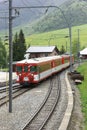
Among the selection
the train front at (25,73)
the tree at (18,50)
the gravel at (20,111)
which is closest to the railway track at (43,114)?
the gravel at (20,111)

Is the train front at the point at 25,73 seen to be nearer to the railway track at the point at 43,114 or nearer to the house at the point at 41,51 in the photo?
the railway track at the point at 43,114

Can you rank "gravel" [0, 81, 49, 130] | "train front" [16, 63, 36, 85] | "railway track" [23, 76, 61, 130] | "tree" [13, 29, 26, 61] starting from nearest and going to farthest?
"railway track" [23, 76, 61, 130], "gravel" [0, 81, 49, 130], "train front" [16, 63, 36, 85], "tree" [13, 29, 26, 61]

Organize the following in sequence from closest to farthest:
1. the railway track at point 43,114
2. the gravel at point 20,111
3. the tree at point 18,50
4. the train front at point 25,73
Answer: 1. the railway track at point 43,114
2. the gravel at point 20,111
3. the train front at point 25,73
4. the tree at point 18,50

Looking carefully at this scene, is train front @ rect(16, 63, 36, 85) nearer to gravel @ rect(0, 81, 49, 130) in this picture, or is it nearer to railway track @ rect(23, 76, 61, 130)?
gravel @ rect(0, 81, 49, 130)

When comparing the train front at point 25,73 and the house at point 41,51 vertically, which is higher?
the train front at point 25,73

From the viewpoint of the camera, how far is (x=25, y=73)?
147 ft

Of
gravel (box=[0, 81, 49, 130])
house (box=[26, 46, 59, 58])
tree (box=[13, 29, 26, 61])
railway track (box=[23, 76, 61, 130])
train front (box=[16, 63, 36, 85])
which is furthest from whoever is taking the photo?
house (box=[26, 46, 59, 58])

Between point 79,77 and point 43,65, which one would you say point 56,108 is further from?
point 79,77

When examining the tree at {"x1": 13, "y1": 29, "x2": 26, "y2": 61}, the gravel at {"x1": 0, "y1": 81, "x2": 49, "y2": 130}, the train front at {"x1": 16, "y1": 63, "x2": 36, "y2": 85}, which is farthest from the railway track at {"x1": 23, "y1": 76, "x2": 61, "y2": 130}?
the tree at {"x1": 13, "y1": 29, "x2": 26, "y2": 61}

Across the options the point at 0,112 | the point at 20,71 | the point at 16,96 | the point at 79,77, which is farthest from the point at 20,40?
the point at 0,112

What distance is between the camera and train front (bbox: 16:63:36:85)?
4441cm

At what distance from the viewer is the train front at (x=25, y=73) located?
146 feet

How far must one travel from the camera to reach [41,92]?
39062mm

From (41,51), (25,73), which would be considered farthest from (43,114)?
(41,51)
